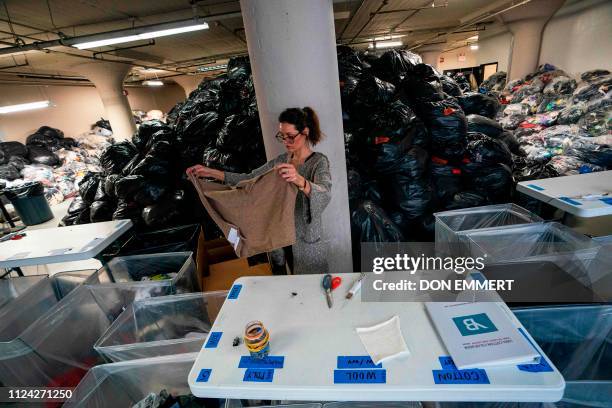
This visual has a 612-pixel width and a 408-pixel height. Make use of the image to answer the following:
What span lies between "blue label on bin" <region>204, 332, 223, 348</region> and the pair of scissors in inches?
15.5

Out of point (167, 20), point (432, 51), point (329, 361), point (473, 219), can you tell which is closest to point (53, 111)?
point (167, 20)

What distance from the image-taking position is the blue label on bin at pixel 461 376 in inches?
30.1

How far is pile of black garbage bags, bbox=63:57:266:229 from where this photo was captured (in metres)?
2.82

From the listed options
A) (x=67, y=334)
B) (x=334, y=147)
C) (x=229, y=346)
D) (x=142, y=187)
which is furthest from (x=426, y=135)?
(x=67, y=334)

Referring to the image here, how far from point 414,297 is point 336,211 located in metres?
1.01

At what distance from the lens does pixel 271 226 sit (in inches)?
52.6

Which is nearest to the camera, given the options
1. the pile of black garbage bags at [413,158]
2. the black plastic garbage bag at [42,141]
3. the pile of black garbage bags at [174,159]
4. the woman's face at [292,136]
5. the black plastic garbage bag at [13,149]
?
the woman's face at [292,136]

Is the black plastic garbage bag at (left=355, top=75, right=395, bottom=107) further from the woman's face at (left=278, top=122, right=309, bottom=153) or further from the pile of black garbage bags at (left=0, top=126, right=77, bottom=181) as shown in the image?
the pile of black garbage bags at (left=0, top=126, right=77, bottom=181)

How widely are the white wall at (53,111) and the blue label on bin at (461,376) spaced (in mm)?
10517

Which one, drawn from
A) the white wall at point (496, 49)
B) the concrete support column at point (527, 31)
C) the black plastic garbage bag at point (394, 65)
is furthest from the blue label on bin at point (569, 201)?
the white wall at point (496, 49)

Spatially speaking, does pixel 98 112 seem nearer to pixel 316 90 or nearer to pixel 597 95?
pixel 316 90

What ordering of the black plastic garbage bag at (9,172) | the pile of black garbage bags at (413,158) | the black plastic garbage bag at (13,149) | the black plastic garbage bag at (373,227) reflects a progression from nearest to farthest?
the black plastic garbage bag at (373,227) < the pile of black garbage bags at (413,158) < the black plastic garbage bag at (9,172) < the black plastic garbage bag at (13,149)

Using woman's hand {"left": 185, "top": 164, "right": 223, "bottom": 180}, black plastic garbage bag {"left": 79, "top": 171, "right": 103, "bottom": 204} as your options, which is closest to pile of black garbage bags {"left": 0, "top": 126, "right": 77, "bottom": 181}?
black plastic garbage bag {"left": 79, "top": 171, "right": 103, "bottom": 204}

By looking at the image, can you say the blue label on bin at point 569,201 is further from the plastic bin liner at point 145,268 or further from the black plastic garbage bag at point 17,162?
the black plastic garbage bag at point 17,162
